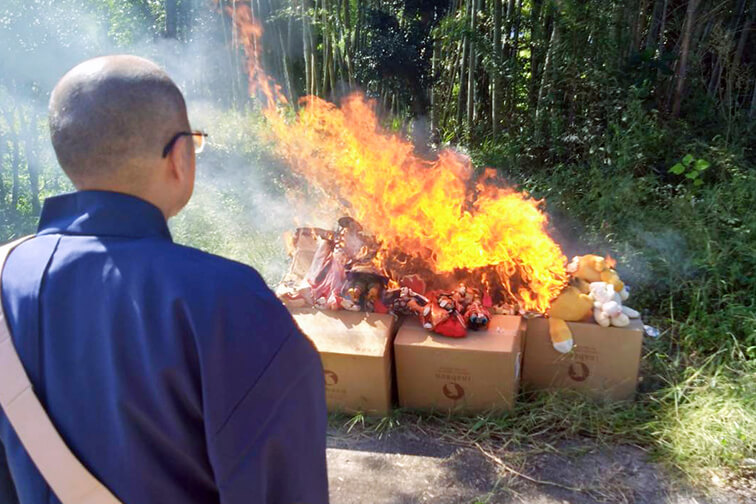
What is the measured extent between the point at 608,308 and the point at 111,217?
9.79 feet

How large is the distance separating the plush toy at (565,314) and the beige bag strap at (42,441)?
9.31 feet

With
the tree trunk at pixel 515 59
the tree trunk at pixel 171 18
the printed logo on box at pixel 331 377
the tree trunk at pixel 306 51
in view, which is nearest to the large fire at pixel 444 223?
the printed logo on box at pixel 331 377

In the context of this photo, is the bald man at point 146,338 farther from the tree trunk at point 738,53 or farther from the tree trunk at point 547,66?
the tree trunk at point 738,53

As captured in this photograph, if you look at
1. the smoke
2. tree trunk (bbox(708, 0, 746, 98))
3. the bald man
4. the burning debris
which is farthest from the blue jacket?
tree trunk (bbox(708, 0, 746, 98))

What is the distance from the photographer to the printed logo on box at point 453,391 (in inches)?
128

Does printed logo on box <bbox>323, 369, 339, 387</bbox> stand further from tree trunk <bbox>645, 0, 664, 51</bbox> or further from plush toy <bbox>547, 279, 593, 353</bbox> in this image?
tree trunk <bbox>645, 0, 664, 51</bbox>

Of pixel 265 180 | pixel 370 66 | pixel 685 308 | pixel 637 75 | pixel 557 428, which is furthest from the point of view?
pixel 370 66

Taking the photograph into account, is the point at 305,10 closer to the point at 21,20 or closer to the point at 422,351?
the point at 21,20

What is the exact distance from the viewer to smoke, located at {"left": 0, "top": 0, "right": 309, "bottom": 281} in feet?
19.1

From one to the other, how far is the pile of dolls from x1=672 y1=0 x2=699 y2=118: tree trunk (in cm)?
418

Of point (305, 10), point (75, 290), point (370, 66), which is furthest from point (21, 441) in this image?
point (305, 10)

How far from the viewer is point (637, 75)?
595cm

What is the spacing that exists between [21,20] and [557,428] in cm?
678

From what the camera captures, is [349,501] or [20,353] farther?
[349,501]
